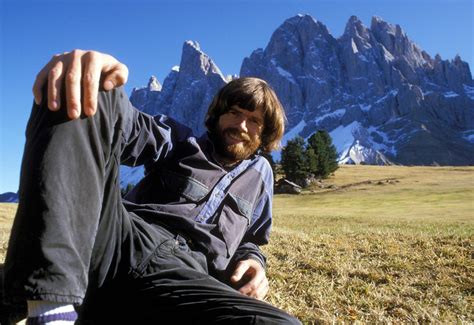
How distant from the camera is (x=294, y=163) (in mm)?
69500

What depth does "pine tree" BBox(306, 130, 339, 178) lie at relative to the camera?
235 feet

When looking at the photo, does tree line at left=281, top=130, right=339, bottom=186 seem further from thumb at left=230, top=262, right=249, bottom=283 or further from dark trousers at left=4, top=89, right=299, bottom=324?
dark trousers at left=4, top=89, right=299, bottom=324

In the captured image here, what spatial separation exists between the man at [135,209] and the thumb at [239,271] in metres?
0.01

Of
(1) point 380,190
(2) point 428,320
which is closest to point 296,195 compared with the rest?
(1) point 380,190

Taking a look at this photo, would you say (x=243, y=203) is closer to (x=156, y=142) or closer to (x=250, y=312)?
(x=156, y=142)

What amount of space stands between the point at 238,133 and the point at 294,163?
66158 millimetres

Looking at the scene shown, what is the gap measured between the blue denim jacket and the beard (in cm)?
13

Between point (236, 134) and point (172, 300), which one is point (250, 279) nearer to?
point (172, 300)

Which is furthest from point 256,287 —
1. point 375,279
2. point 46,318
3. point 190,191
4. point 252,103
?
point 375,279

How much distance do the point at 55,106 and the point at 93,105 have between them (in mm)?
159

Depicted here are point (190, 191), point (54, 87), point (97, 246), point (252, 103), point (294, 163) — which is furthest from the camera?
point (294, 163)

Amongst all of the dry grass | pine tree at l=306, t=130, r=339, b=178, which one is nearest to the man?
the dry grass

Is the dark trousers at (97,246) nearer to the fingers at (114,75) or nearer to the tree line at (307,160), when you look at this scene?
the fingers at (114,75)

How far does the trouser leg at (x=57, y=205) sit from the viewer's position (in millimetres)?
1694
